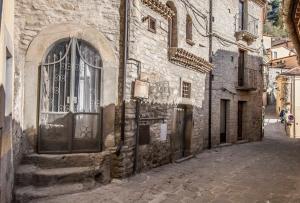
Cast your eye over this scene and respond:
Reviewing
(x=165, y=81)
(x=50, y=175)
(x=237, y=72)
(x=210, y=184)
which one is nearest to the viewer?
(x=50, y=175)

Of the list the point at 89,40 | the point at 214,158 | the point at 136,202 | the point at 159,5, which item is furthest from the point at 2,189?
the point at 214,158

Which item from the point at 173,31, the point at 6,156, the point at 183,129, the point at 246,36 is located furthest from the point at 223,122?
the point at 6,156

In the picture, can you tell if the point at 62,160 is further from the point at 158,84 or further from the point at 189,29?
the point at 189,29

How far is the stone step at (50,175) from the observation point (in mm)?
6066

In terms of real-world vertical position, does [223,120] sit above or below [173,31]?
below

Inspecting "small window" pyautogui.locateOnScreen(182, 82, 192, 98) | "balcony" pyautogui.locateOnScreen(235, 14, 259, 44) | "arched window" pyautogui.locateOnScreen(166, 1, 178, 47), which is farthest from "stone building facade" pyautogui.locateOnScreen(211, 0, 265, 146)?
"arched window" pyautogui.locateOnScreen(166, 1, 178, 47)

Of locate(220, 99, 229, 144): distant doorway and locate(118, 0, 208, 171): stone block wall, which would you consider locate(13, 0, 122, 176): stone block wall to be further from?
locate(220, 99, 229, 144): distant doorway

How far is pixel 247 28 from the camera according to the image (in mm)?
17047

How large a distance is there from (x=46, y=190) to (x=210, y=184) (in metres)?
3.82

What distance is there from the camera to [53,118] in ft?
22.6

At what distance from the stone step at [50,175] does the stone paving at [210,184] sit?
44 cm

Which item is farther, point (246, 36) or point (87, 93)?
point (246, 36)

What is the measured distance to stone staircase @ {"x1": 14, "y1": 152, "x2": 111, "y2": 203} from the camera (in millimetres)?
5965

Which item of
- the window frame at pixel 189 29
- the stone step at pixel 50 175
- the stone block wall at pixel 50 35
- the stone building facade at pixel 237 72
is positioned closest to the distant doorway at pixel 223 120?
the stone building facade at pixel 237 72
